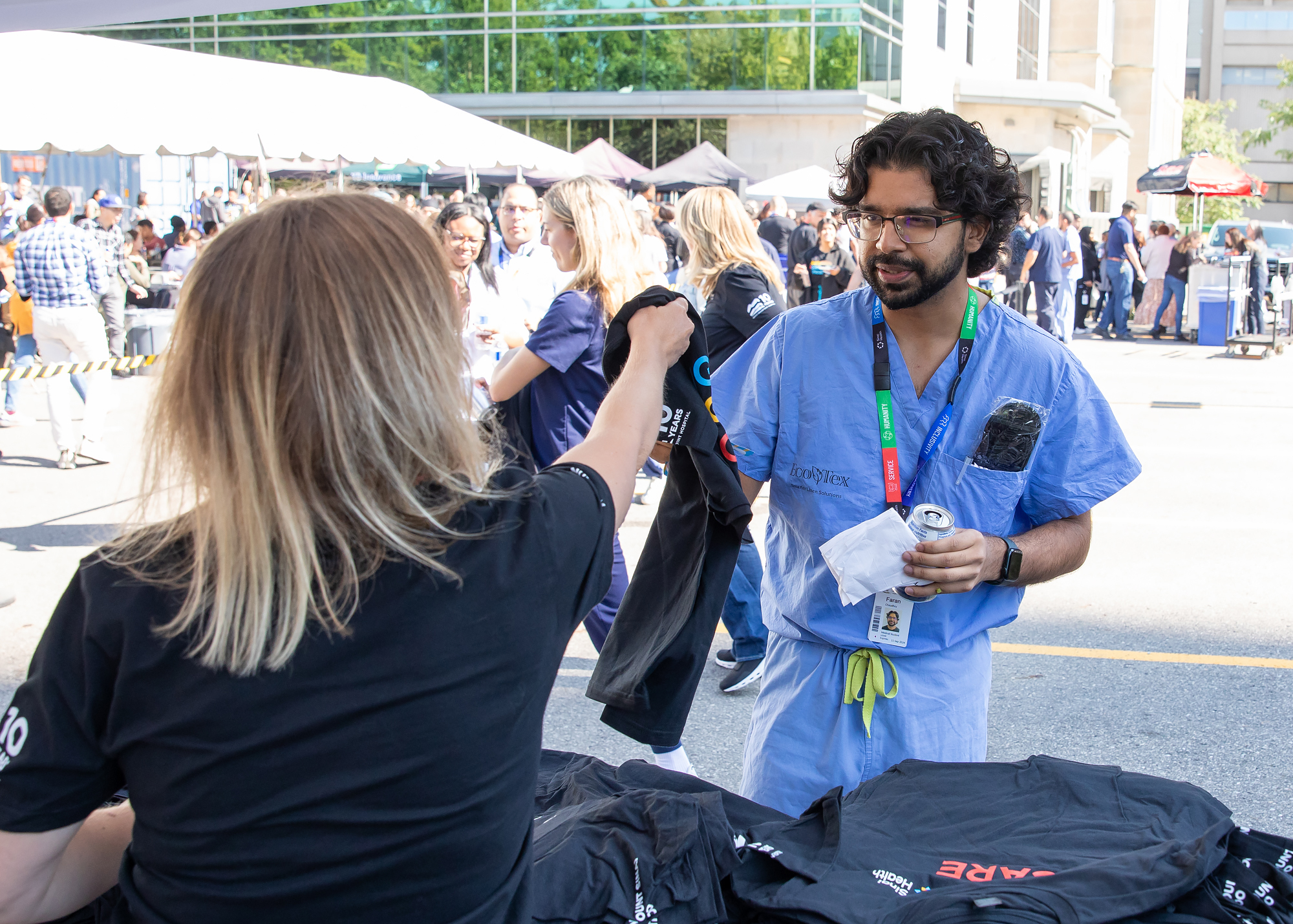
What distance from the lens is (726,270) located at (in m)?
5.61

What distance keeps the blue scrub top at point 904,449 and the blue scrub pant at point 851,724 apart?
0.05 metres

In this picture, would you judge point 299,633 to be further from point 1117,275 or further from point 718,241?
point 1117,275

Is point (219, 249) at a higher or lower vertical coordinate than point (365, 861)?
higher

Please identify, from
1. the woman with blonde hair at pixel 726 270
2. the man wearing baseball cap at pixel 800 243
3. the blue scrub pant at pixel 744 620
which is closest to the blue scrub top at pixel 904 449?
the blue scrub pant at pixel 744 620

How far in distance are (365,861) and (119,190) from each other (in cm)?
2896

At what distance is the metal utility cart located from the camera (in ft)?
52.4

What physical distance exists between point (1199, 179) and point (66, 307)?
19823 millimetres

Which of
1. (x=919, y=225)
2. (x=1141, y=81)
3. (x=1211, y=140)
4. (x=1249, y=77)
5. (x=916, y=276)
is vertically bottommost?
(x=916, y=276)

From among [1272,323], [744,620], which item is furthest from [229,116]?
[1272,323]

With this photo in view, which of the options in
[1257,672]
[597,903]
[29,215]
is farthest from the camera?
[29,215]

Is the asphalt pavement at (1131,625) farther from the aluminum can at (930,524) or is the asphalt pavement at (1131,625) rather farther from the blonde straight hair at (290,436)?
the aluminum can at (930,524)

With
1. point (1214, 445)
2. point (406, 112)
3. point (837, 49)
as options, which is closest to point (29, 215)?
point (406, 112)

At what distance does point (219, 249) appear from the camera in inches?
54.1

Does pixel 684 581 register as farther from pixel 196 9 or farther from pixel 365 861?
pixel 196 9
